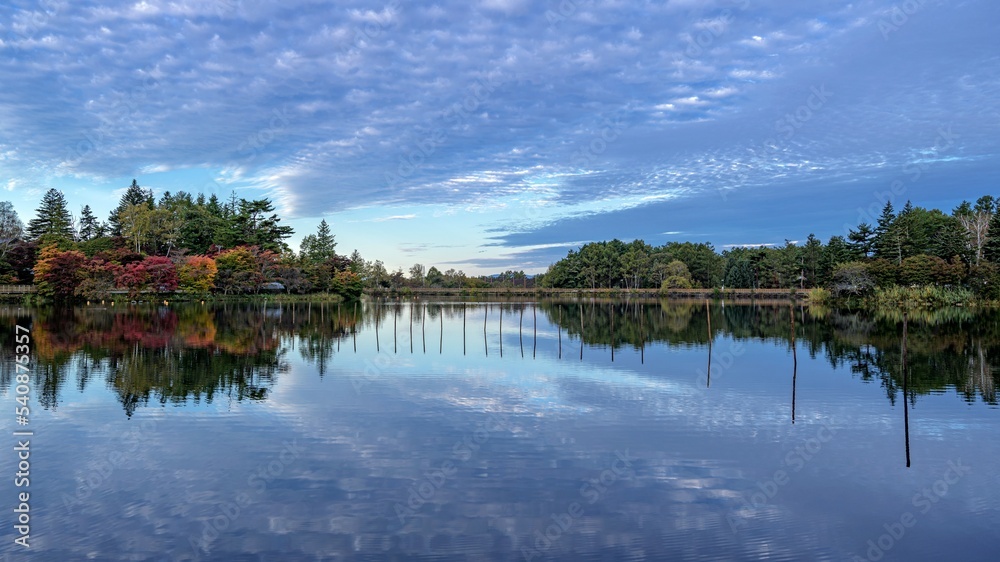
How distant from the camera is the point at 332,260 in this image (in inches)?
2613

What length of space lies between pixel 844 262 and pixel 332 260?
2070 inches

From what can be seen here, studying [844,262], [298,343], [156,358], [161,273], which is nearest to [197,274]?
[161,273]

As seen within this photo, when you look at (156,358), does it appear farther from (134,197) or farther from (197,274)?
(134,197)

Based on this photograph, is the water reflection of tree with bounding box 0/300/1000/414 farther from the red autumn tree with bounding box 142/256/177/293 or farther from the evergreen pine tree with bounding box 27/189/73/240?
the evergreen pine tree with bounding box 27/189/73/240

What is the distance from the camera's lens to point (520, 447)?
9820 mm

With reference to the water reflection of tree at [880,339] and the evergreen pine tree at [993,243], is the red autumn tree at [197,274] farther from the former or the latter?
the evergreen pine tree at [993,243]

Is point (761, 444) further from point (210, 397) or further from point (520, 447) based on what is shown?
point (210, 397)

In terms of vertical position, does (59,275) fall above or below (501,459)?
above

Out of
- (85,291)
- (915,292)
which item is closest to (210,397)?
(85,291)

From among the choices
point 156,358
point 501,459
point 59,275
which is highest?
point 59,275

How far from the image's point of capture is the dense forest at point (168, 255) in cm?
4691

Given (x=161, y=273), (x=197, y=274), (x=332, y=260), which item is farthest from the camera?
(x=332, y=260)

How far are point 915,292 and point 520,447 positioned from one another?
4881 centimetres

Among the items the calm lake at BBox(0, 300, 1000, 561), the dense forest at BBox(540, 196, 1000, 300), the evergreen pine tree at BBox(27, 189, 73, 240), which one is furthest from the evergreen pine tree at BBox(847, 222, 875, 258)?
the evergreen pine tree at BBox(27, 189, 73, 240)
